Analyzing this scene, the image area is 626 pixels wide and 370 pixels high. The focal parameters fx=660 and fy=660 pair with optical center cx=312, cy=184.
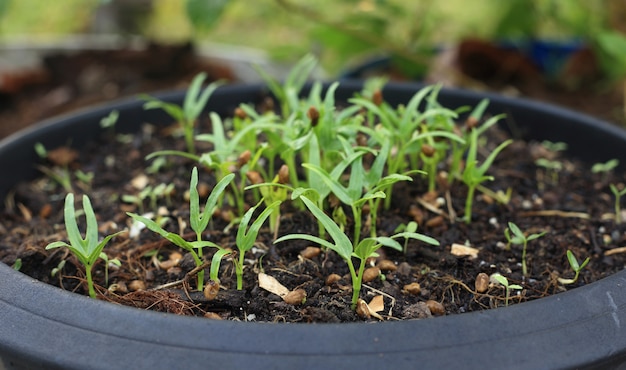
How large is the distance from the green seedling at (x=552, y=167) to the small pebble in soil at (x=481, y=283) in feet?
1.53

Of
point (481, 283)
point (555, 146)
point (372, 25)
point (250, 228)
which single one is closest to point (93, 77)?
point (372, 25)

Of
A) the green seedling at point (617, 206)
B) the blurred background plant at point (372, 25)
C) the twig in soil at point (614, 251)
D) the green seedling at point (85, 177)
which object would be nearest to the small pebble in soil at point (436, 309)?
the twig in soil at point (614, 251)

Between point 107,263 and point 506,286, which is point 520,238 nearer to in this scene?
point 506,286

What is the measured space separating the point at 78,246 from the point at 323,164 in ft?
1.37

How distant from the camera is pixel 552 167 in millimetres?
1353

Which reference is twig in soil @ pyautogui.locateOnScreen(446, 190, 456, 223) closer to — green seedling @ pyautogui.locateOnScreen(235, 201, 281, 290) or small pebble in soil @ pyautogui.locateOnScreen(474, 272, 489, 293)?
small pebble in soil @ pyautogui.locateOnScreen(474, 272, 489, 293)

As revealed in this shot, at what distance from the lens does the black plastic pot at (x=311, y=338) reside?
2.14ft

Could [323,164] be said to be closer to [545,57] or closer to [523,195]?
[523,195]

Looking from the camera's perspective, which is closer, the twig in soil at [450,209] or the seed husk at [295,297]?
the seed husk at [295,297]

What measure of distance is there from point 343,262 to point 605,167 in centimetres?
63

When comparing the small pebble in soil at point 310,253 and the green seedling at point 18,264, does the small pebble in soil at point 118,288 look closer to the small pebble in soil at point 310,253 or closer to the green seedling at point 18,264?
the green seedling at point 18,264

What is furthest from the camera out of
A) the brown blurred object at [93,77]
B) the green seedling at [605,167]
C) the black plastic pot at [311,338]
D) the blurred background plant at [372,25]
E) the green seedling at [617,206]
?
the brown blurred object at [93,77]

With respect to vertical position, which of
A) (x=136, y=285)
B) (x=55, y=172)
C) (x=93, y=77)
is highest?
(x=136, y=285)

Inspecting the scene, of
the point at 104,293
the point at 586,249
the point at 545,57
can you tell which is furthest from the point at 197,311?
the point at 545,57
